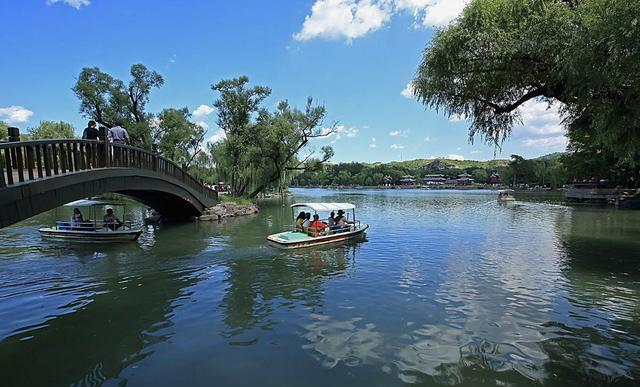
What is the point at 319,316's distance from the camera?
9.71 metres

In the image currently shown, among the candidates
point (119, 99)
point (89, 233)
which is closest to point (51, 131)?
point (119, 99)

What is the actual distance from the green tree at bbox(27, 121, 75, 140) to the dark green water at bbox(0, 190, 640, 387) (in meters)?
41.9

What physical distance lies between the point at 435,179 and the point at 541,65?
586 feet

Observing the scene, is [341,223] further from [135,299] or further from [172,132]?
[172,132]

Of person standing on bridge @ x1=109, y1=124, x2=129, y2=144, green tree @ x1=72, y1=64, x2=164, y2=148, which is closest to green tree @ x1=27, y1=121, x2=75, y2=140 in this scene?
green tree @ x1=72, y1=64, x2=164, y2=148

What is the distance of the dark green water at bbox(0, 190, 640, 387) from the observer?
22.7 feet

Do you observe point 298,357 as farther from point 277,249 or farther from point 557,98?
point 557,98

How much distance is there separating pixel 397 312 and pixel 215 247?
11898 millimetres

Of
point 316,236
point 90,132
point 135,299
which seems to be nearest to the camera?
point 135,299

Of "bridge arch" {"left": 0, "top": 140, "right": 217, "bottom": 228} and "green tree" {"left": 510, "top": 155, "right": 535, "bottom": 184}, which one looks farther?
"green tree" {"left": 510, "top": 155, "right": 535, "bottom": 184}

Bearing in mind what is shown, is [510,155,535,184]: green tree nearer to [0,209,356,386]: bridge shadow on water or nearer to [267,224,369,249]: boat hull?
[267,224,369,249]: boat hull

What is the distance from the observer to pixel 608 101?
12.4 m

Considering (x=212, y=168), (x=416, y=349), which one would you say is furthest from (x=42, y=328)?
(x=212, y=168)

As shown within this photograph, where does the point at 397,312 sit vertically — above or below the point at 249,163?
below
